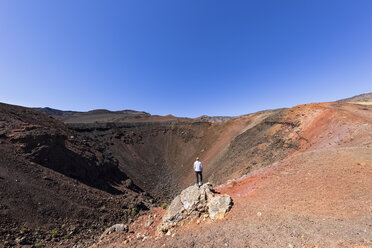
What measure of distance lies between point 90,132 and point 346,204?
3150 cm

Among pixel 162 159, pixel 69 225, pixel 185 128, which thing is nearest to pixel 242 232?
pixel 69 225

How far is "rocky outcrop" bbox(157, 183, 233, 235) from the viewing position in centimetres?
656

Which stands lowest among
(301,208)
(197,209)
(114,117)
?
(197,209)

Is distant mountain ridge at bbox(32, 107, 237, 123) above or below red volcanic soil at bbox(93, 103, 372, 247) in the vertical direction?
above

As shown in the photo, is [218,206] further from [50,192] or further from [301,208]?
[50,192]

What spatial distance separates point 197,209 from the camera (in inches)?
271

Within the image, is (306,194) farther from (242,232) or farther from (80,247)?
(80,247)

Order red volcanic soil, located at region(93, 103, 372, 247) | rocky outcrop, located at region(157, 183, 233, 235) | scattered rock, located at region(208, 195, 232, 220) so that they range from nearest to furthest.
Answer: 1. red volcanic soil, located at region(93, 103, 372, 247)
2. scattered rock, located at region(208, 195, 232, 220)
3. rocky outcrop, located at region(157, 183, 233, 235)

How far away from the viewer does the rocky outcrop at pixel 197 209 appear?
6.56m

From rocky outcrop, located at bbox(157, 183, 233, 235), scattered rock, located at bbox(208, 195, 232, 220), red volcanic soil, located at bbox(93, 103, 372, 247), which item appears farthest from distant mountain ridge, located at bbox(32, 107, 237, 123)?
scattered rock, located at bbox(208, 195, 232, 220)

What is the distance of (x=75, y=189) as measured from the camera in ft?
37.1

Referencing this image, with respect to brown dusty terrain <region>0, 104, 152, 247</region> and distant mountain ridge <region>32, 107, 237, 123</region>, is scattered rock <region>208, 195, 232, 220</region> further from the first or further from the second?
distant mountain ridge <region>32, 107, 237, 123</region>

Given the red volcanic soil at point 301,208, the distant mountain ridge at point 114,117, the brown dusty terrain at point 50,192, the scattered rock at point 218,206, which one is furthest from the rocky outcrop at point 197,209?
the distant mountain ridge at point 114,117

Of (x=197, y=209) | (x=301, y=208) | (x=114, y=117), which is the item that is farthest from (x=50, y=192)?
(x=114, y=117)
